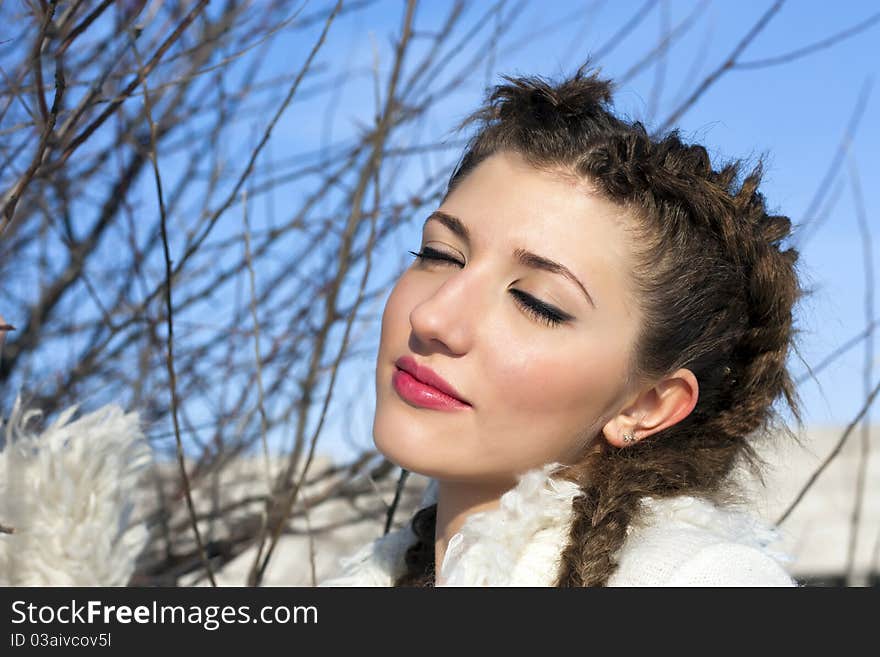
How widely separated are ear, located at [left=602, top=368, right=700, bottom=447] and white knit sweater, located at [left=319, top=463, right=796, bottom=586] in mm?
149

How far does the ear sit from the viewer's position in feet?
5.55

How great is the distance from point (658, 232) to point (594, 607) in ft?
2.16

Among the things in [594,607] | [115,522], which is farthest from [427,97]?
[594,607]

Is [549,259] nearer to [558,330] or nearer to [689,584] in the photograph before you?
[558,330]

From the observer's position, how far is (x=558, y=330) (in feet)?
5.08

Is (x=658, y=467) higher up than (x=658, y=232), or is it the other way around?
(x=658, y=232)

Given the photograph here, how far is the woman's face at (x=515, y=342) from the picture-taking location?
153 centimetres

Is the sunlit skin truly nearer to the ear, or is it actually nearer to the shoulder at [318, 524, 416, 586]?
the ear

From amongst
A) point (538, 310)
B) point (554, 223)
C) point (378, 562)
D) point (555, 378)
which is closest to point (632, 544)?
point (555, 378)

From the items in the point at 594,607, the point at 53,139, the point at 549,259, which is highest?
the point at 53,139

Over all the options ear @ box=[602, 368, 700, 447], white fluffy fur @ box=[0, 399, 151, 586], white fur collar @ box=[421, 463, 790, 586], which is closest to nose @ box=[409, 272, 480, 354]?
white fur collar @ box=[421, 463, 790, 586]

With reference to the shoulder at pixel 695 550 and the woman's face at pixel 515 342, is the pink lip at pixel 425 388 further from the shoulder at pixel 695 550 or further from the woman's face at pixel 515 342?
the shoulder at pixel 695 550

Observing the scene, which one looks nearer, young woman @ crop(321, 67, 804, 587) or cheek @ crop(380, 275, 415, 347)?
young woman @ crop(321, 67, 804, 587)

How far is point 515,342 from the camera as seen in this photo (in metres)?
1.52
